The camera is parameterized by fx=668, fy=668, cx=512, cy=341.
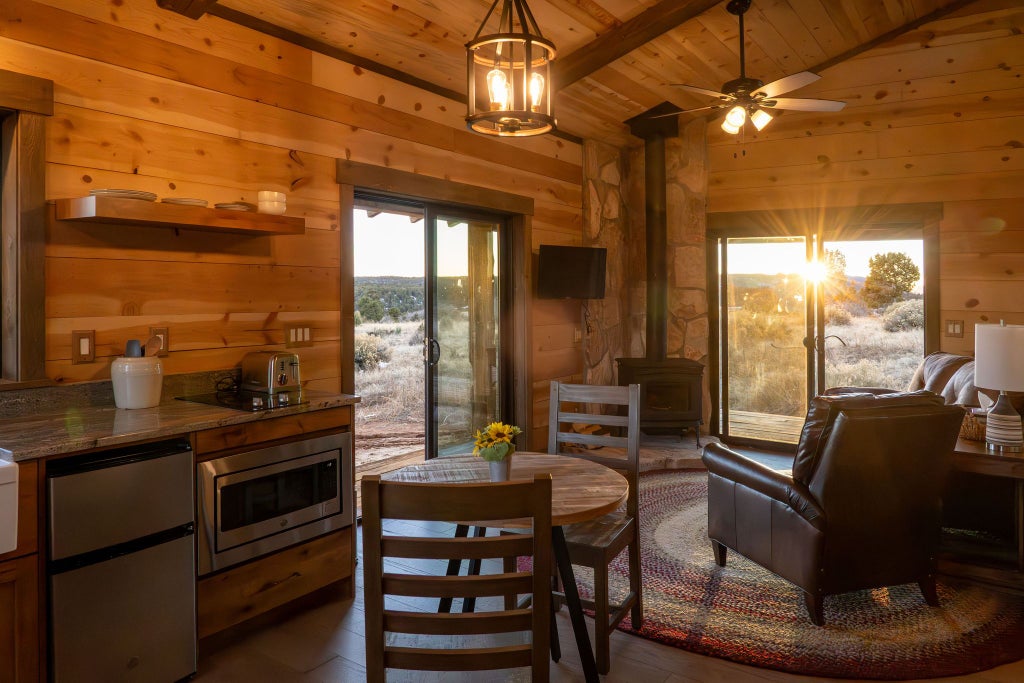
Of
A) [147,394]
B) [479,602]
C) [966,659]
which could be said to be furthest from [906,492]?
[147,394]

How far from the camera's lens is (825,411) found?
2.66 meters

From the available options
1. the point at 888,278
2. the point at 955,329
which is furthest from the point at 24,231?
the point at 955,329

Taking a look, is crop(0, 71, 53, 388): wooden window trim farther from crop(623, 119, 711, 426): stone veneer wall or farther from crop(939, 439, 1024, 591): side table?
crop(623, 119, 711, 426): stone veneer wall

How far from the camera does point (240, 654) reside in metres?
2.59

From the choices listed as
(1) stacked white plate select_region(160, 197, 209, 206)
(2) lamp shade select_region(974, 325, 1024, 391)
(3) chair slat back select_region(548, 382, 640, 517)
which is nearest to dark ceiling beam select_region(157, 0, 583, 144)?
(1) stacked white plate select_region(160, 197, 209, 206)

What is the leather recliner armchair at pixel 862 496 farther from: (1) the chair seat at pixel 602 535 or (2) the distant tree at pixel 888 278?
(2) the distant tree at pixel 888 278

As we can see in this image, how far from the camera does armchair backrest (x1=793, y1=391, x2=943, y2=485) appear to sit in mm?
2625

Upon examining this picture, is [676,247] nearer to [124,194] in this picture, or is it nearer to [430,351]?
[430,351]

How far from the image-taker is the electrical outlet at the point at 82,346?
→ 2666mm

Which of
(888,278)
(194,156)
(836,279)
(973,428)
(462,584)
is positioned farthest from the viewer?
(836,279)

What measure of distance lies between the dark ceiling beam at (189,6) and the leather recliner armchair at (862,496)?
310cm

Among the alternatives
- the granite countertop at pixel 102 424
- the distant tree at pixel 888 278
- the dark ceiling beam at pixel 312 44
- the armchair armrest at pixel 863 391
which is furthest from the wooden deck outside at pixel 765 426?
the granite countertop at pixel 102 424

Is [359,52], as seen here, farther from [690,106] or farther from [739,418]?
[739,418]

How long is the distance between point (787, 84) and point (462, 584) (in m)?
3.68
